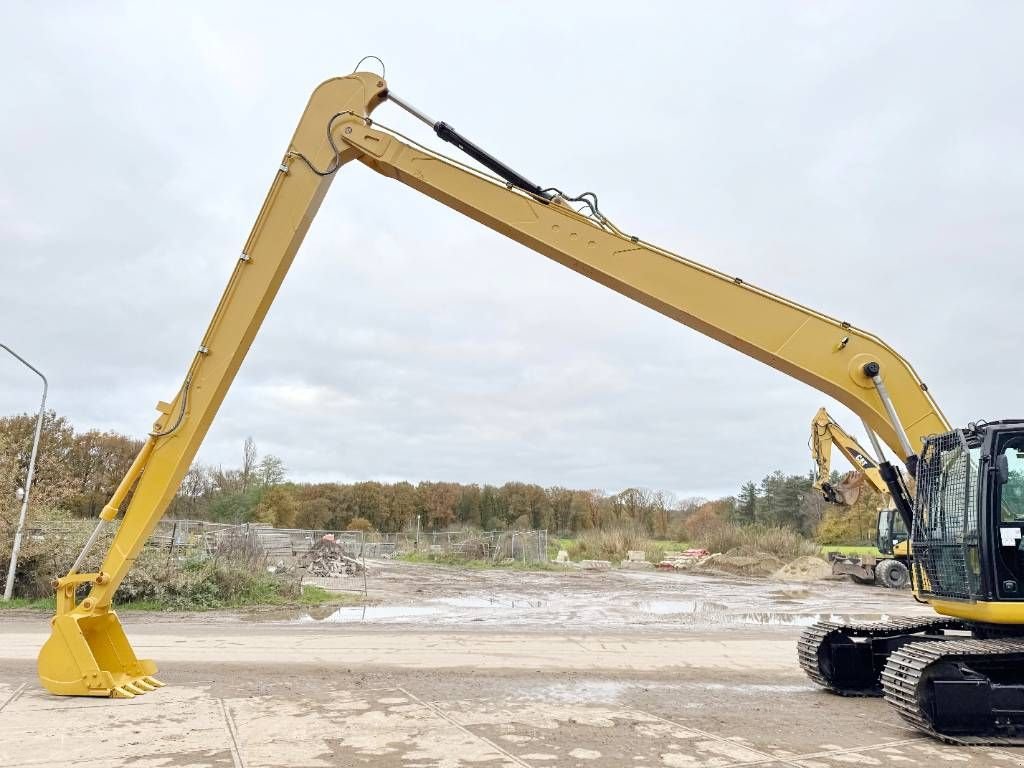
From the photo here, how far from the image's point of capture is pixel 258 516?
52188mm

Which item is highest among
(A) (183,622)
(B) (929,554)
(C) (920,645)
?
(B) (929,554)

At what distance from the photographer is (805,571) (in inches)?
1208

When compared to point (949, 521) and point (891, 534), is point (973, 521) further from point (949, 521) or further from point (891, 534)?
point (891, 534)

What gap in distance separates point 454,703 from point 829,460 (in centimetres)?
1760

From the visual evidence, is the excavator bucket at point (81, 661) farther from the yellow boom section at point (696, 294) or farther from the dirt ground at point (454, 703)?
the yellow boom section at point (696, 294)

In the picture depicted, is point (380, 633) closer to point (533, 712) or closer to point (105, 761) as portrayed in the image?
point (533, 712)

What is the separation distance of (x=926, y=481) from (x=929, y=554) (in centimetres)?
70

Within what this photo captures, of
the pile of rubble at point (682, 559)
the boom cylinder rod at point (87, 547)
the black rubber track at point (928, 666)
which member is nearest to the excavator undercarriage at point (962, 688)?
the black rubber track at point (928, 666)

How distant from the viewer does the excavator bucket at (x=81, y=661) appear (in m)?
7.25

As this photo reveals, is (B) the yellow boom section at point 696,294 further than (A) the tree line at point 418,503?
No

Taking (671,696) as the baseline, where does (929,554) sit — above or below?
above

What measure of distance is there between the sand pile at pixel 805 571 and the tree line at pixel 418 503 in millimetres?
10660

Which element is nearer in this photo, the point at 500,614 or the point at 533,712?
the point at 533,712

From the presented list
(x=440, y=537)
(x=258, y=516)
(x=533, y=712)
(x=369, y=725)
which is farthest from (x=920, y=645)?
(x=258, y=516)
